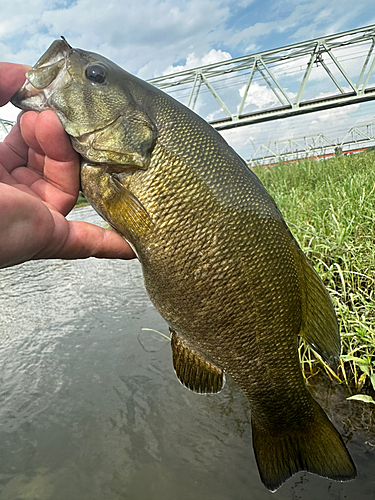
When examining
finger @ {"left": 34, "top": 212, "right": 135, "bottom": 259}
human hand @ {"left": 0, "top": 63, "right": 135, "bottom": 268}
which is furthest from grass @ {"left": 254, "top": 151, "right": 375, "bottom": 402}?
human hand @ {"left": 0, "top": 63, "right": 135, "bottom": 268}

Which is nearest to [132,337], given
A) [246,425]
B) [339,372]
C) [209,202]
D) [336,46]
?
[246,425]

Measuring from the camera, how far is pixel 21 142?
2.02m

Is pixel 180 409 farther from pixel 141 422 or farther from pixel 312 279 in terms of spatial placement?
pixel 312 279

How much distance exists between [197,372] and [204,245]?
747 millimetres

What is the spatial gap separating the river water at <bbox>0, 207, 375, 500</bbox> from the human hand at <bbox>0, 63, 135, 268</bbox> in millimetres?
1811

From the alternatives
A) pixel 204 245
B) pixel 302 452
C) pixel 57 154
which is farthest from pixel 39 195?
pixel 302 452

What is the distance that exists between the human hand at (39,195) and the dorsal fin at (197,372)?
66cm

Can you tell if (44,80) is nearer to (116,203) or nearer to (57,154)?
(57,154)

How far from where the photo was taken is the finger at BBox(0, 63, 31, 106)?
1780mm

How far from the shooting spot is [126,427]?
3240 millimetres

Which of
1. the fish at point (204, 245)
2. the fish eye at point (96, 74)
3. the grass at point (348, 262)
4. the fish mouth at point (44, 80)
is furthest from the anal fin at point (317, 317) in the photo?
the fish mouth at point (44, 80)

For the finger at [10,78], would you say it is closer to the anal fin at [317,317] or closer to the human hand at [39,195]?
the human hand at [39,195]

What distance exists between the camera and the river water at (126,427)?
2.55 metres

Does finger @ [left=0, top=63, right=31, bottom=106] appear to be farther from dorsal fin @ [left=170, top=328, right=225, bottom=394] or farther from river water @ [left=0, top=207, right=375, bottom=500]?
river water @ [left=0, top=207, right=375, bottom=500]
